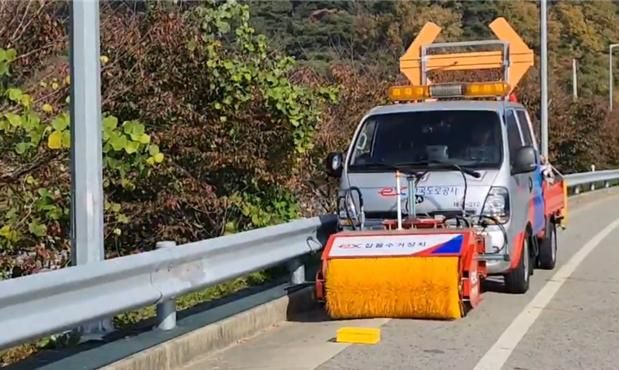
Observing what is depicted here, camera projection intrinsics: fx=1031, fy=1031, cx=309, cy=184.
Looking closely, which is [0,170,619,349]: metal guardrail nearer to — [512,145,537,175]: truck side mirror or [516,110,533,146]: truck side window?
[512,145,537,175]: truck side mirror

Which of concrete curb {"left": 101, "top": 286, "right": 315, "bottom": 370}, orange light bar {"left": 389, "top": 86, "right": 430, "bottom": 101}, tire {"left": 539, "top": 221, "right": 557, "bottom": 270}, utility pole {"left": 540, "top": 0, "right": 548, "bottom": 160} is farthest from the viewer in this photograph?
utility pole {"left": 540, "top": 0, "right": 548, "bottom": 160}

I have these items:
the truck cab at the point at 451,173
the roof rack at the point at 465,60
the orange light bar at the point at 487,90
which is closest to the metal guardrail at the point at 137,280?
the truck cab at the point at 451,173

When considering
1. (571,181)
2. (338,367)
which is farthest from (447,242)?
(571,181)

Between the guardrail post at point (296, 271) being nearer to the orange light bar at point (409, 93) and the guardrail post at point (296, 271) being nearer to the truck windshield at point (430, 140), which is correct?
the truck windshield at point (430, 140)

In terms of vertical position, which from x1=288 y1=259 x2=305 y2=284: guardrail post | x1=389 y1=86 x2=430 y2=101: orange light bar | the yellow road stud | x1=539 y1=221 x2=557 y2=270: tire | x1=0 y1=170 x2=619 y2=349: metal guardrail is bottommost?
x1=539 y1=221 x2=557 y2=270: tire

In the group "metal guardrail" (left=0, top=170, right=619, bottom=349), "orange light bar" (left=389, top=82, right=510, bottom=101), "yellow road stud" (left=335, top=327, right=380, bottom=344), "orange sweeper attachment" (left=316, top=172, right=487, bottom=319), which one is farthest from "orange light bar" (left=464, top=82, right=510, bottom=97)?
"yellow road stud" (left=335, top=327, right=380, bottom=344)

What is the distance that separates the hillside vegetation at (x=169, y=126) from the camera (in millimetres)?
7816

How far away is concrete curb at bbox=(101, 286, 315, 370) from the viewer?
6.66 metres

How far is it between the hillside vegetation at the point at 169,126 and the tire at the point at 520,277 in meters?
2.84

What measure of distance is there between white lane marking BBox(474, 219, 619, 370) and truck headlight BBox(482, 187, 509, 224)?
884mm

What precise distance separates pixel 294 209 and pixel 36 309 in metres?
6.98

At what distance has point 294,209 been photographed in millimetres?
12531

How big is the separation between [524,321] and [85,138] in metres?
4.22

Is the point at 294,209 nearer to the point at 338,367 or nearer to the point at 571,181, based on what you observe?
the point at 338,367
